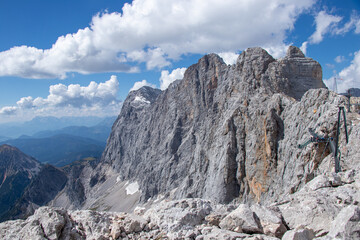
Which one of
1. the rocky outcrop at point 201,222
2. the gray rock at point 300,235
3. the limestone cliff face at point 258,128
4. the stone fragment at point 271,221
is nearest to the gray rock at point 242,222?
the rocky outcrop at point 201,222

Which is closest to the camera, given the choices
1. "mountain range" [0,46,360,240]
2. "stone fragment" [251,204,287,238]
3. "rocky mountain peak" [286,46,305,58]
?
"stone fragment" [251,204,287,238]

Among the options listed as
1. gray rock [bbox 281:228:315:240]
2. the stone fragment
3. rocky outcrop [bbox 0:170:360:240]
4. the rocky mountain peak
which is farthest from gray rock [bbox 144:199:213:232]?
the rocky mountain peak

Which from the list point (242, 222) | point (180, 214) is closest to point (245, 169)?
point (180, 214)

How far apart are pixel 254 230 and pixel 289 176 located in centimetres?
2624

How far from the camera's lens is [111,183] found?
190 m

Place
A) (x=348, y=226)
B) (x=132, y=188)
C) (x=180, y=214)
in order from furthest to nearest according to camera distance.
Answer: (x=132, y=188)
(x=180, y=214)
(x=348, y=226)

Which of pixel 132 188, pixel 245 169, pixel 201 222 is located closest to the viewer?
pixel 201 222

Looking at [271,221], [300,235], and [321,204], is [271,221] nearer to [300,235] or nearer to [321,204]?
[300,235]

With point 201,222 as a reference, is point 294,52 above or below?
above

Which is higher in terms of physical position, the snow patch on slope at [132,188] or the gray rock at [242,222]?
the gray rock at [242,222]

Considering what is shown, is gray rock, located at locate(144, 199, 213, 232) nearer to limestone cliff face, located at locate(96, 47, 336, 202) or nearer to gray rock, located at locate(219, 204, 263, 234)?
gray rock, located at locate(219, 204, 263, 234)

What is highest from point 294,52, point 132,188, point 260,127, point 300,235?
point 294,52

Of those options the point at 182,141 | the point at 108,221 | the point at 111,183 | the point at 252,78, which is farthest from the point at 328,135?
the point at 111,183

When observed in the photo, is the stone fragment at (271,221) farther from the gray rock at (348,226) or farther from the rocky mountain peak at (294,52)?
the rocky mountain peak at (294,52)
